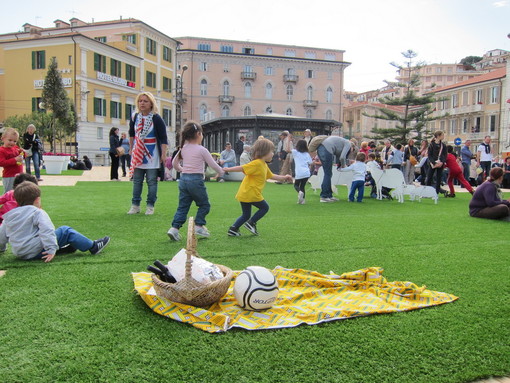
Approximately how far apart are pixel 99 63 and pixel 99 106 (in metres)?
3.84

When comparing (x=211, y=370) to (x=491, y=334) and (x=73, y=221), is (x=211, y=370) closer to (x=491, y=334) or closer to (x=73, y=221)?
(x=491, y=334)

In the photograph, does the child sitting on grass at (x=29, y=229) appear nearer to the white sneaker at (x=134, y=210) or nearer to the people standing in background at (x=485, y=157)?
the white sneaker at (x=134, y=210)

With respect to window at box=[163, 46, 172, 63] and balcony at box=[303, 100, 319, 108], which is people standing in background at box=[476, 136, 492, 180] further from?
balcony at box=[303, 100, 319, 108]

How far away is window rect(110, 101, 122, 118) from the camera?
42.3m

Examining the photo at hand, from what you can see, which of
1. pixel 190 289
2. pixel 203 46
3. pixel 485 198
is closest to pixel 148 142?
pixel 190 289

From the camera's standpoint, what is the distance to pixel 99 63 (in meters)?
→ 40.3

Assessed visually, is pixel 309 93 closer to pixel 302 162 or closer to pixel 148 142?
Result: pixel 302 162

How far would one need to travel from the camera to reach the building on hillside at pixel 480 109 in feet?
173

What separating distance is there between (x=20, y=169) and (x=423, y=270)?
7.29m

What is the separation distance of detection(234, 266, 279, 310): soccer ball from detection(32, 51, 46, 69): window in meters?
42.3

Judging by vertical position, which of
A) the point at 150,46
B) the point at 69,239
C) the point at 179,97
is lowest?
the point at 69,239

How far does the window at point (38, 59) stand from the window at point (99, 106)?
5.30 metres

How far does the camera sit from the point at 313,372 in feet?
7.95

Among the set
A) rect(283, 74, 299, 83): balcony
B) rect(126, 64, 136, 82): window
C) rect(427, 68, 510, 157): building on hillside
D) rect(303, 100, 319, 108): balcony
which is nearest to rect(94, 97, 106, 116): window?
rect(126, 64, 136, 82): window
